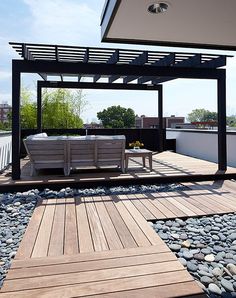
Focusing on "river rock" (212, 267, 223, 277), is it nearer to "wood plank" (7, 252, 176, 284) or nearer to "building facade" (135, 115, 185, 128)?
"wood plank" (7, 252, 176, 284)

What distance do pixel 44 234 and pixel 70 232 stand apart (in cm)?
27

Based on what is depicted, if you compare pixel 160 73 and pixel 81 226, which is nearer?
pixel 81 226

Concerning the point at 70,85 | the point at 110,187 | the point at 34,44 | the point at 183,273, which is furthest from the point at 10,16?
the point at 183,273

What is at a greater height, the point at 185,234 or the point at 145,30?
the point at 145,30

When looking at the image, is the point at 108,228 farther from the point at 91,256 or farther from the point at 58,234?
the point at 91,256

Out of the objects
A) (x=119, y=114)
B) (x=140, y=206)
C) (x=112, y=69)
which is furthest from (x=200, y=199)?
(x=119, y=114)

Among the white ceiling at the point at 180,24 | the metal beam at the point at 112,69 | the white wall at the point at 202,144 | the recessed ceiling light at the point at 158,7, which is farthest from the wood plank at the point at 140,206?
the white wall at the point at 202,144

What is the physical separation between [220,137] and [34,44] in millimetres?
4536

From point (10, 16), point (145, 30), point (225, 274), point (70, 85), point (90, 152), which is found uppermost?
point (10, 16)

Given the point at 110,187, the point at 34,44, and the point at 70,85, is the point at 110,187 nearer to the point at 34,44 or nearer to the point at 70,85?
the point at 34,44

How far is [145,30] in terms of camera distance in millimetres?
3033

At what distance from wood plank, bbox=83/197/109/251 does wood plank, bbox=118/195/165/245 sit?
0.46m

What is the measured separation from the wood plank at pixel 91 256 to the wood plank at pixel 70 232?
0.41ft

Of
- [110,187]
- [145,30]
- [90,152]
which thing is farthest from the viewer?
[90,152]
